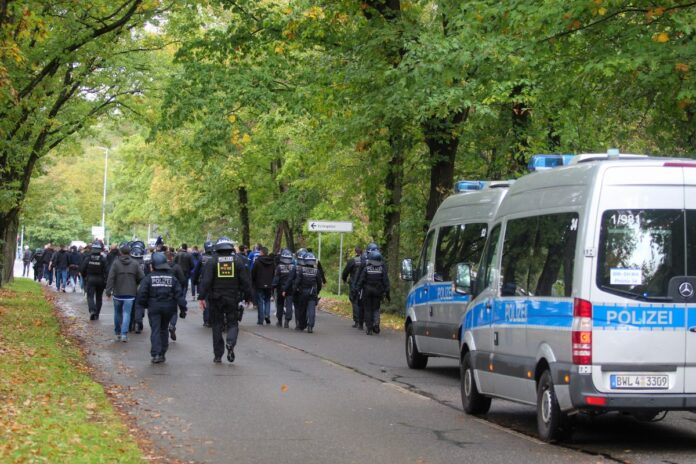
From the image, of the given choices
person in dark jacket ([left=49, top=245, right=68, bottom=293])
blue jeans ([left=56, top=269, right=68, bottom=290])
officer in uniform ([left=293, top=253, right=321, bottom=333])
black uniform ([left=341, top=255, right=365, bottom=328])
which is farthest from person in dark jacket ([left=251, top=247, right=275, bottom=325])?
blue jeans ([left=56, top=269, right=68, bottom=290])

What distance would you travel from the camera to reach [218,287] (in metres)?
18.4

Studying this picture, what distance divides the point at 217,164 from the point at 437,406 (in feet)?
140

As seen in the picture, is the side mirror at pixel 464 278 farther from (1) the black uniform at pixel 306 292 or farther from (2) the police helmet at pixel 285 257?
(2) the police helmet at pixel 285 257

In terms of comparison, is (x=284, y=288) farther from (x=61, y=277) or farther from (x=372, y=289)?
(x=61, y=277)

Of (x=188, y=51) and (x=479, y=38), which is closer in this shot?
(x=479, y=38)

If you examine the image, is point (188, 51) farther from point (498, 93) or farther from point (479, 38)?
→ point (479, 38)

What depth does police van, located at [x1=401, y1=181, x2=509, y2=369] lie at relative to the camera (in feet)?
53.5

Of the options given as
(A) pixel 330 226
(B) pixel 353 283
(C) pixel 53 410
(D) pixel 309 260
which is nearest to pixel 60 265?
(A) pixel 330 226

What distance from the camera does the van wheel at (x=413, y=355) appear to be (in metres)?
18.4

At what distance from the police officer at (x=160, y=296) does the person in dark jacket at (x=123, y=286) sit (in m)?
3.70

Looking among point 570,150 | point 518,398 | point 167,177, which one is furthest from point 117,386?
point 167,177

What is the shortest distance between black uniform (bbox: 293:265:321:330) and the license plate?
17023 mm

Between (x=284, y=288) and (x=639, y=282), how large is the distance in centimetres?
1820

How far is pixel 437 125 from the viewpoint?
27859mm
